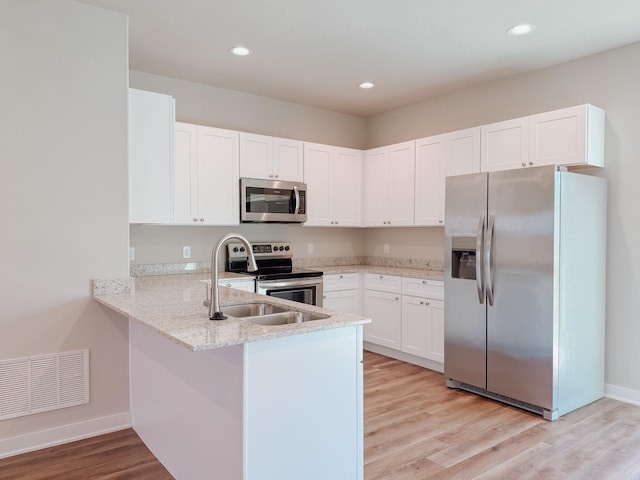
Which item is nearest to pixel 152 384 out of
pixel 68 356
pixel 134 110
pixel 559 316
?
pixel 68 356

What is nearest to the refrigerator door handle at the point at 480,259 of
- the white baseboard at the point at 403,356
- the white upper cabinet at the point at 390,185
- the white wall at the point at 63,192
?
the white baseboard at the point at 403,356

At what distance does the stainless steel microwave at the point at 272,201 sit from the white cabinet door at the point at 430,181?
3.99ft

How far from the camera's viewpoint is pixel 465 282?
359 centimetres

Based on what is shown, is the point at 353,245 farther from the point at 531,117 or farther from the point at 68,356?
the point at 68,356

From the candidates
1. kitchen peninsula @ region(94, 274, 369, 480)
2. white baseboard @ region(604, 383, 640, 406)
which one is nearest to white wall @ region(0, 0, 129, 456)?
kitchen peninsula @ region(94, 274, 369, 480)

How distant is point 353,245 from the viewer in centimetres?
561

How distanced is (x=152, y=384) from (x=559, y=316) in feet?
9.26

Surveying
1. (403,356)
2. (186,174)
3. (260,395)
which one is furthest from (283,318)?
(403,356)

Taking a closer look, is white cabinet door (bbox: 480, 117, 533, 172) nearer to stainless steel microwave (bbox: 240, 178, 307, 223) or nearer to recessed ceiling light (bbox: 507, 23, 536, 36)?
recessed ceiling light (bbox: 507, 23, 536, 36)

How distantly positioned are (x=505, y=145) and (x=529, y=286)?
1344mm

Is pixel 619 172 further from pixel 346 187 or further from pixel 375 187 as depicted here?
pixel 346 187

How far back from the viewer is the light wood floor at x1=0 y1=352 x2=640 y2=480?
2404mm

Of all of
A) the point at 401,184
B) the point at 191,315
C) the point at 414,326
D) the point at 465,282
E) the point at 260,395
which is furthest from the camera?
the point at 401,184

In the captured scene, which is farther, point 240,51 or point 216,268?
point 240,51
